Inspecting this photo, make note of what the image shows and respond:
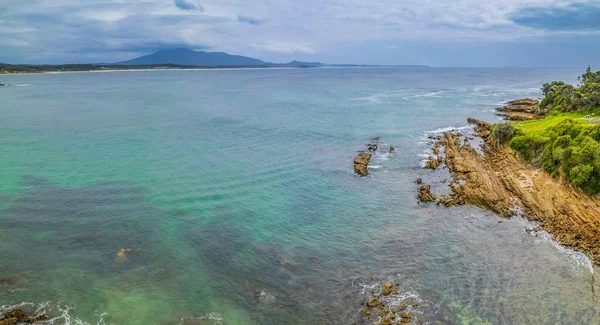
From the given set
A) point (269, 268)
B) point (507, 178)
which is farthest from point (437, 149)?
point (269, 268)

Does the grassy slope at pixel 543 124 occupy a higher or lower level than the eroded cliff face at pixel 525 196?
higher

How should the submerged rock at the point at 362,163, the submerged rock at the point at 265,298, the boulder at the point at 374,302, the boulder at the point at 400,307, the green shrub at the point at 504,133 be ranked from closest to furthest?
1. the boulder at the point at 400,307
2. the boulder at the point at 374,302
3. the submerged rock at the point at 265,298
4. the submerged rock at the point at 362,163
5. the green shrub at the point at 504,133

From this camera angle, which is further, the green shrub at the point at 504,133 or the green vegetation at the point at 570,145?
the green shrub at the point at 504,133

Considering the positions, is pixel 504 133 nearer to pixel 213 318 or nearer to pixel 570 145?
pixel 570 145

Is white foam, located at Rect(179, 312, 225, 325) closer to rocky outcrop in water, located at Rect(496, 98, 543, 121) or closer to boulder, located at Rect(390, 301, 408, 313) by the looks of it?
boulder, located at Rect(390, 301, 408, 313)

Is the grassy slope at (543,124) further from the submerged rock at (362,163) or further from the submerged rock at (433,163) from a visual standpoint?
the submerged rock at (362,163)

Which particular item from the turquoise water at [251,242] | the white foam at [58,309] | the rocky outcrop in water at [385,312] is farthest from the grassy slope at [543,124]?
the white foam at [58,309]

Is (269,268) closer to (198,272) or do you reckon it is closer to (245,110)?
(198,272)
